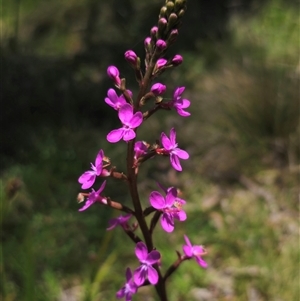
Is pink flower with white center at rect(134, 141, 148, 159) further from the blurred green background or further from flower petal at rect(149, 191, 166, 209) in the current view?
the blurred green background

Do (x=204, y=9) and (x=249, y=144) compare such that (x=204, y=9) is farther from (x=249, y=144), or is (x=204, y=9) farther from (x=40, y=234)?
(x=40, y=234)

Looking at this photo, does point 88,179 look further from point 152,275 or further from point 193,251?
point 193,251

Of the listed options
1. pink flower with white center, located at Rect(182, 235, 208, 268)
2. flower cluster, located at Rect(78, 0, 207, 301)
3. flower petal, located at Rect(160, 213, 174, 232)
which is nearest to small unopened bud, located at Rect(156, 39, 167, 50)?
flower cluster, located at Rect(78, 0, 207, 301)

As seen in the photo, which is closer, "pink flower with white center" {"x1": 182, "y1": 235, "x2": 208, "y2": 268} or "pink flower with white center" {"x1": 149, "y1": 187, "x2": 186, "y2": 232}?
"pink flower with white center" {"x1": 149, "y1": 187, "x2": 186, "y2": 232}

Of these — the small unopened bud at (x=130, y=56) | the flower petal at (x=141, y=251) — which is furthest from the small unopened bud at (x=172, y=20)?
the flower petal at (x=141, y=251)

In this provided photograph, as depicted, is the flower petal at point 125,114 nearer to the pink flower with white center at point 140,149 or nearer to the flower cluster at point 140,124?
the flower cluster at point 140,124
